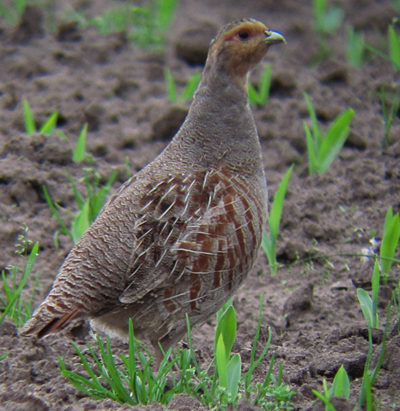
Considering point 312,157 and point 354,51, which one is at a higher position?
point 354,51

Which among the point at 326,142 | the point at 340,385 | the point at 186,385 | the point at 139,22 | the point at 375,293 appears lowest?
the point at 186,385

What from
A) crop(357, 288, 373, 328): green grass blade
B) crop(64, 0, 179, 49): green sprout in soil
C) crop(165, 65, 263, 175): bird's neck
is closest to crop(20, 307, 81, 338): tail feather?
crop(165, 65, 263, 175): bird's neck

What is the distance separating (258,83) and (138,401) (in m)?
4.30

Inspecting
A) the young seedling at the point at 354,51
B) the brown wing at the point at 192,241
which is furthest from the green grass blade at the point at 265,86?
the brown wing at the point at 192,241

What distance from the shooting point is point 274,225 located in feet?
12.7

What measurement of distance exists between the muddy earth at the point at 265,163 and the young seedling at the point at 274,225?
→ 0.46ft

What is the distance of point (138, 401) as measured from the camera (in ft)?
8.32

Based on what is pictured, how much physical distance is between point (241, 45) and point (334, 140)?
1.19m

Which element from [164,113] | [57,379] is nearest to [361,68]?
[164,113]

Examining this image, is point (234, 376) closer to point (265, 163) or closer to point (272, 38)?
point (272, 38)

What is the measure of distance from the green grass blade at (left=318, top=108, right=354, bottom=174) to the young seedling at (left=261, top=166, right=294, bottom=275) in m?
0.83

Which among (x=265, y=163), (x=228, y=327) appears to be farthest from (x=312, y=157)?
(x=228, y=327)

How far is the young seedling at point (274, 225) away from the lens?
382 cm

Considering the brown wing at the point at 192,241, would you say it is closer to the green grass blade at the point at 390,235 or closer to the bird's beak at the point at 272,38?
the green grass blade at the point at 390,235
